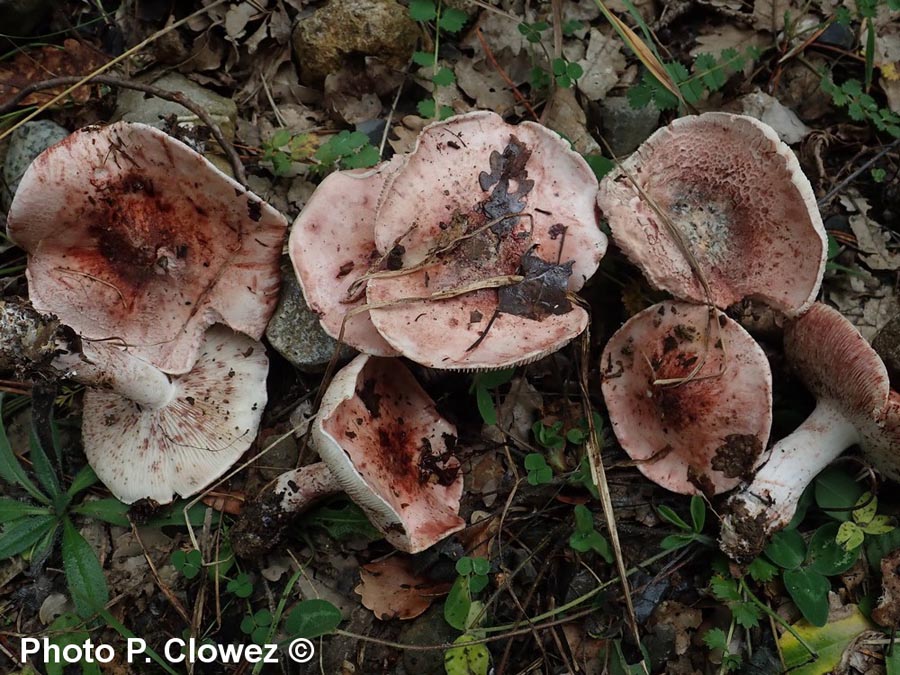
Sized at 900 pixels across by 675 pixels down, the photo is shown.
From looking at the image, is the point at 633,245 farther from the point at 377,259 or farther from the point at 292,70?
the point at 292,70

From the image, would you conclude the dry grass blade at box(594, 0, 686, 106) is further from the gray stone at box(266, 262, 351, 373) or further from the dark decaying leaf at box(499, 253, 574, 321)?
the gray stone at box(266, 262, 351, 373)

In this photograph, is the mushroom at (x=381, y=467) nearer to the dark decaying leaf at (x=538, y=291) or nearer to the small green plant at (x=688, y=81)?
the dark decaying leaf at (x=538, y=291)

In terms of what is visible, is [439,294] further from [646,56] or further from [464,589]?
[646,56]

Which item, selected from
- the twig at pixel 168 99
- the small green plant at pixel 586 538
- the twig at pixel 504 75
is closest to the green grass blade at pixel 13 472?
the twig at pixel 168 99

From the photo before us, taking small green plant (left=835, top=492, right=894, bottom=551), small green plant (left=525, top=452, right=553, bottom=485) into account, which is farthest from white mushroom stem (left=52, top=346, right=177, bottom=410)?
small green plant (left=835, top=492, right=894, bottom=551)

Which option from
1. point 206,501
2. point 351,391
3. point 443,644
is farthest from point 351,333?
point 443,644
